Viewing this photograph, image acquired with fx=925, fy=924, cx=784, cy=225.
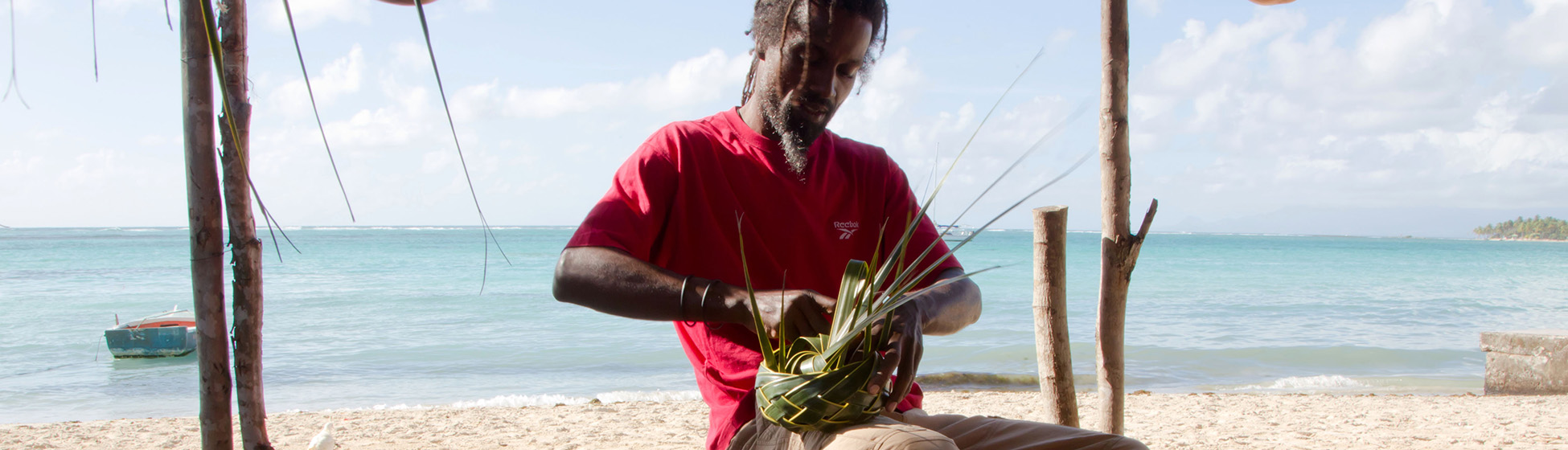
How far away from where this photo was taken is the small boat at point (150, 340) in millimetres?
9414

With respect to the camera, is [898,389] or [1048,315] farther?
[1048,315]

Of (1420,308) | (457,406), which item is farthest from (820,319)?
(1420,308)

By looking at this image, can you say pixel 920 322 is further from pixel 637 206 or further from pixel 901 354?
pixel 637 206

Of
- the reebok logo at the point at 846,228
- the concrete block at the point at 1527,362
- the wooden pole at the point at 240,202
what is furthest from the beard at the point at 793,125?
the concrete block at the point at 1527,362

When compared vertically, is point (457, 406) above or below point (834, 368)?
below

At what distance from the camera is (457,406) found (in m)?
7.08

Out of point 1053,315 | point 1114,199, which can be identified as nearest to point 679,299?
point 1053,315

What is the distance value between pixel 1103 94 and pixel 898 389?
2085mm

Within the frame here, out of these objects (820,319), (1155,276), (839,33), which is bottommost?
(1155,276)

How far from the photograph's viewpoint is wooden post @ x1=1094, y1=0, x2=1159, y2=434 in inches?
119

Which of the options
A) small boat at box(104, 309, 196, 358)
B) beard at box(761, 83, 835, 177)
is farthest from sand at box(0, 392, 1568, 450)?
beard at box(761, 83, 835, 177)

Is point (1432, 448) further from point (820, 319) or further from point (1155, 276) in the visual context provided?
point (1155, 276)

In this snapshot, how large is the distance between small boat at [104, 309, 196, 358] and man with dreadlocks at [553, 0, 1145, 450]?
9918 mm

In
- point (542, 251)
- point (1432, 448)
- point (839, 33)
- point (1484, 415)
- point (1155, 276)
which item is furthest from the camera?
point (542, 251)
